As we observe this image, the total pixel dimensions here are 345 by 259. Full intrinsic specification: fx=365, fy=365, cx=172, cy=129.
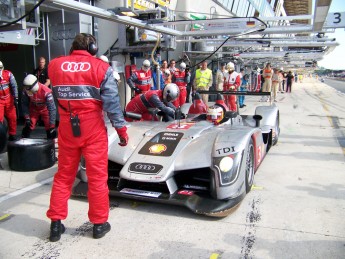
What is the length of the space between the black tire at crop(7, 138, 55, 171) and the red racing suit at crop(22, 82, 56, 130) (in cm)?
81

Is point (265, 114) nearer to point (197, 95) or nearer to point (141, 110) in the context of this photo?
point (197, 95)

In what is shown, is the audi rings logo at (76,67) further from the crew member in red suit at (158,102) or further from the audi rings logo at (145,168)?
the crew member in red suit at (158,102)

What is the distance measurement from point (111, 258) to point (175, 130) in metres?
1.95

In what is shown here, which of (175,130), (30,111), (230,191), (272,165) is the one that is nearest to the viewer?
(230,191)

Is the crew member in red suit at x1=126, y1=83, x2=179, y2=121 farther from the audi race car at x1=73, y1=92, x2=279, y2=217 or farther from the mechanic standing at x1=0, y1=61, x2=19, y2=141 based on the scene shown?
the mechanic standing at x1=0, y1=61, x2=19, y2=141

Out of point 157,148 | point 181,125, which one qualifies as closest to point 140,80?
point 181,125

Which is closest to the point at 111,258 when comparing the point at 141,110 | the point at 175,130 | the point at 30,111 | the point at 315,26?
the point at 175,130

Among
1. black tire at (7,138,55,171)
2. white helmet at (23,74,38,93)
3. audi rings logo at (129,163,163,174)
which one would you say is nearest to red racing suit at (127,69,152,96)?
white helmet at (23,74,38,93)

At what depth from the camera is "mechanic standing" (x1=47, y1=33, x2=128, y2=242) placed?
3.04m

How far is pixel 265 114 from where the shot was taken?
646 cm

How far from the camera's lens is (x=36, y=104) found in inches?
237

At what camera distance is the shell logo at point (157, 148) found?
4016 mm

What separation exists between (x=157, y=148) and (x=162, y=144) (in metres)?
0.09

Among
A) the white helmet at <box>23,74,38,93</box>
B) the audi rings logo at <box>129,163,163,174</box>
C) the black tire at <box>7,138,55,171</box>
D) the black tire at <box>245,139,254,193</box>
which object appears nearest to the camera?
the audi rings logo at <box>129,163,163,174</box>
